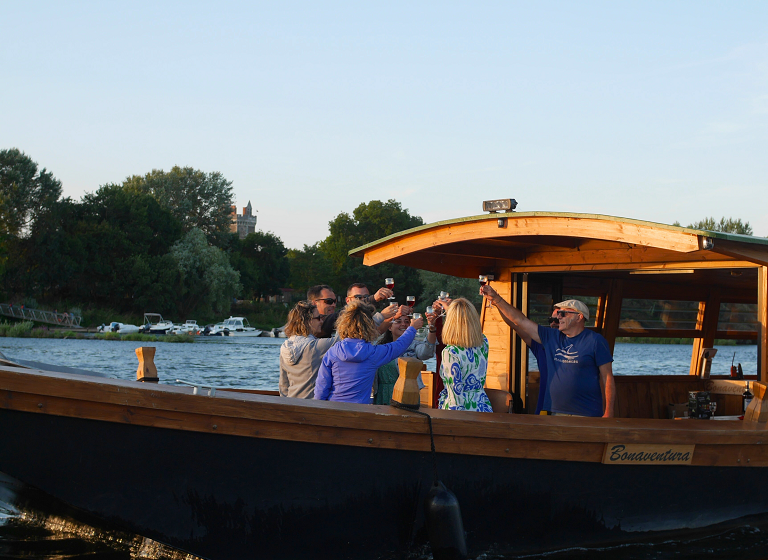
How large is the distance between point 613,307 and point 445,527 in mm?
5361

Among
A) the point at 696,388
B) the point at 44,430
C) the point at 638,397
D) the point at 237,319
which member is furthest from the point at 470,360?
the point at 237,319

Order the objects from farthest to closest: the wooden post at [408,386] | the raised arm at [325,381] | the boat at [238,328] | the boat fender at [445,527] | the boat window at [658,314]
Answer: the boat at [238,328] → the boat window at [658,314] → the raised arm at [325,381] → the wooden post at [408,386] → the boat fender at [445,527]

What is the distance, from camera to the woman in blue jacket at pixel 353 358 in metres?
4.45

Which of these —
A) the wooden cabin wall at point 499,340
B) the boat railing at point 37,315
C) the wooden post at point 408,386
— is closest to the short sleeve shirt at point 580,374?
the wooden post at point 408,386

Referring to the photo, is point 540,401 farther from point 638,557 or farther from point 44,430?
point 44,430

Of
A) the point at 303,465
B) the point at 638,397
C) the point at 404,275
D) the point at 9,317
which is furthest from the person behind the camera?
the point at 404,275

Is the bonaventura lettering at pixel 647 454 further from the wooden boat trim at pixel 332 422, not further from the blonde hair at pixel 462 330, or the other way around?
the blonde hair at pixel 462 330

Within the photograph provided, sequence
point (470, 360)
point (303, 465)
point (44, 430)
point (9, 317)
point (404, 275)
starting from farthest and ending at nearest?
point (404, 275) < point (9, 317) < point (470, 360) < point (303, 465) < point (44, 430)

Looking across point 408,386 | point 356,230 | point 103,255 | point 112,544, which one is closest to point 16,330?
point 103,255

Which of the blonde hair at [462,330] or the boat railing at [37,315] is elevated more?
the blonde hair at [462,330]

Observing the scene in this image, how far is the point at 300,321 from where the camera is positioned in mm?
4926

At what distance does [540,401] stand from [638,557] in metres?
1.60

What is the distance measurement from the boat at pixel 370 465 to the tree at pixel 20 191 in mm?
48681

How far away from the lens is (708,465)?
4848 mm
